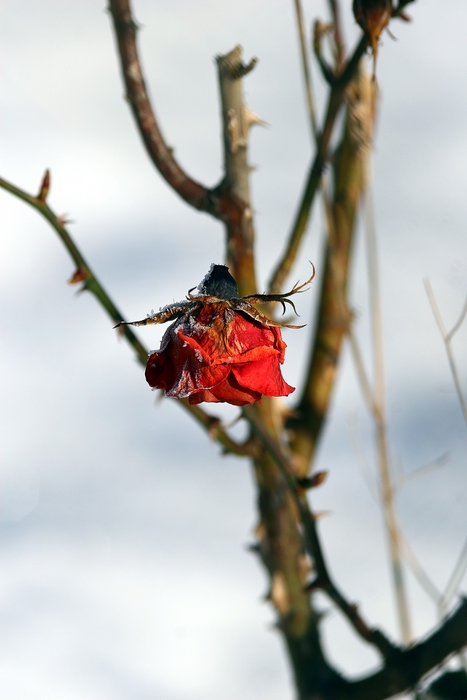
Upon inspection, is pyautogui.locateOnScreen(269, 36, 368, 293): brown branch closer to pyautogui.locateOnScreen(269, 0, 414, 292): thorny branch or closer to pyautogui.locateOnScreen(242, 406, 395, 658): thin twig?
pyautogui.locateOnScreen(269, 0, 414, 292): thorny branch

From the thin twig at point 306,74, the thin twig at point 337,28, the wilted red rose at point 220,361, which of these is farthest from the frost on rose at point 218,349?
the thin twig at point 337,28

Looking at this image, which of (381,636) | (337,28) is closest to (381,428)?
(381,636)

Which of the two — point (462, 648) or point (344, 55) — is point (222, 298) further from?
point (344, 55)

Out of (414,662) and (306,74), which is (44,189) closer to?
(306,74)

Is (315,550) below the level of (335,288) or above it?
below

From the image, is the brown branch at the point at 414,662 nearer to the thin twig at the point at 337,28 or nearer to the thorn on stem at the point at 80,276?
the thorn on stem at the point at 80,276

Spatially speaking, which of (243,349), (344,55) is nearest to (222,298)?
(243,349)
